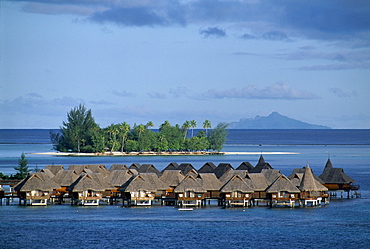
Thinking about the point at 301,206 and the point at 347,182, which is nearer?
the point at 301,206

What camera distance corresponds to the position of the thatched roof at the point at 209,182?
238 ft

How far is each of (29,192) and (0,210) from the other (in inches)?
161

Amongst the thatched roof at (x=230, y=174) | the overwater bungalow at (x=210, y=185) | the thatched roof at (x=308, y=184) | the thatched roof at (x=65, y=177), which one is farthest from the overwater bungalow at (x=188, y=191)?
the thatched roof at (x=65, y=177)

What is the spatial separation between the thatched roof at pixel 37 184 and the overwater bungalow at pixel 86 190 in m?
2.18

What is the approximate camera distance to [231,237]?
5297 cm

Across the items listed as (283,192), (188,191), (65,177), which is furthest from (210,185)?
(65,177)

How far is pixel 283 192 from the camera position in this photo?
70.6 metres

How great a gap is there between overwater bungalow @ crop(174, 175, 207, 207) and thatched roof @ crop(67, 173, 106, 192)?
28.0ft

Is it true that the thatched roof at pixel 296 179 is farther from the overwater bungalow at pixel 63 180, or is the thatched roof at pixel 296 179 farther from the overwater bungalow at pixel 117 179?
the overwater bungalow at pixel 63 180

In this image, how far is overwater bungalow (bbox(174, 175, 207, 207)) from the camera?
231ft

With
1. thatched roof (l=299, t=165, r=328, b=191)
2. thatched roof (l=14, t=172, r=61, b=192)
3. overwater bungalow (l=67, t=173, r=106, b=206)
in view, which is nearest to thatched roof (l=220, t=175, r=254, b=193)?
thatched roof (l=299, t=165, r=328, b=191)

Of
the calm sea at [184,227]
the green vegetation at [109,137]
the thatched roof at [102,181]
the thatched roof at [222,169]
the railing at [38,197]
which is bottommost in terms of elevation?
the calm sea at [184,227]

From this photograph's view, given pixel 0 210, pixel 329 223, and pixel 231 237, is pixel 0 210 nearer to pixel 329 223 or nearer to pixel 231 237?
pixel 231 237

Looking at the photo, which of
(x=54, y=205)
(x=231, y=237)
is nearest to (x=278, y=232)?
(x=231, y=237)
